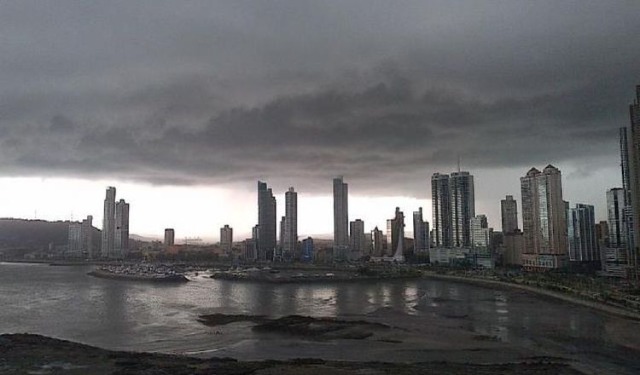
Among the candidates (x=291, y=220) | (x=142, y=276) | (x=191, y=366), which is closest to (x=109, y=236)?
(x=291, y=220)

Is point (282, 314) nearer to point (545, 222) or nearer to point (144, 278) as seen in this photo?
point (144, 278)

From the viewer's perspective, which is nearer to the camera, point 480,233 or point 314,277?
point 314,277

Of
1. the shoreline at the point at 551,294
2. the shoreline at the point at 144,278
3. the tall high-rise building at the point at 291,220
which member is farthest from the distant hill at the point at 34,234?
the shoreline at the point at 551,294

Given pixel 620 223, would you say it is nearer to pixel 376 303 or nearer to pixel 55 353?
pixel 376 303

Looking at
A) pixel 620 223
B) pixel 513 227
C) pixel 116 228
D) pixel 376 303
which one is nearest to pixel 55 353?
pixel 376 303

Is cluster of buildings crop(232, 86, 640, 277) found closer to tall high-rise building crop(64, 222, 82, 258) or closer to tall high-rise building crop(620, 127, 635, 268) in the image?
tall high-rise building crop(620, 127, 635, 268)

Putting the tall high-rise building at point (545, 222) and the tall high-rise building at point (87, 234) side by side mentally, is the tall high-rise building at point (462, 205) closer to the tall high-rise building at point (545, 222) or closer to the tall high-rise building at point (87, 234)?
the tall high-rise building at point (545, 222)

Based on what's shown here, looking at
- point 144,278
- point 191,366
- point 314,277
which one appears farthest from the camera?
point 314,277

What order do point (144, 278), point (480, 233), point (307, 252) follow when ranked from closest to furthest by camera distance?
point (144, 278), point (480, 233), point (307, 252)
